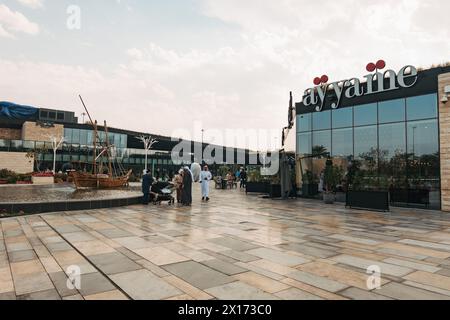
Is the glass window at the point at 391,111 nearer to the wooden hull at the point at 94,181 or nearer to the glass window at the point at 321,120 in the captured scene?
the glass window at the point at 321,120

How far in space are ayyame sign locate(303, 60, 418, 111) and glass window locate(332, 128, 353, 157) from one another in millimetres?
1637

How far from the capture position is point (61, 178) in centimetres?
3241

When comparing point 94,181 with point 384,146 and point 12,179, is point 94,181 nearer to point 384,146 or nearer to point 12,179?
point 12,179

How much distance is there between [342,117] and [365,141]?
2066mm

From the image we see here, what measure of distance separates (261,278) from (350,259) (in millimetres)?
2002

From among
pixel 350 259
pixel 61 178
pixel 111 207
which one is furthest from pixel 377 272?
pixel 61 178

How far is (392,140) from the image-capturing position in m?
15.1

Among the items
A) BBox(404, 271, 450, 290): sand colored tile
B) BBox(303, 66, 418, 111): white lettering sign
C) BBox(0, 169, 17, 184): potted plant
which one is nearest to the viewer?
BBox(404, 271, 450, 290): sand colored tile

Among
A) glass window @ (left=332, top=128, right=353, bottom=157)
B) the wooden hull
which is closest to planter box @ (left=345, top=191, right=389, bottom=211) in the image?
glass window @ (left=332, top=128, right=353, bottom=157)

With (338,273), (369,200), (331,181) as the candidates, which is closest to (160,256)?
(338,273)

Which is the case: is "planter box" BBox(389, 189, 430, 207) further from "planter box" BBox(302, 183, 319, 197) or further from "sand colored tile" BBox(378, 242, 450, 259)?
"sand colored tile" BBox(378, 242, 450, 259)

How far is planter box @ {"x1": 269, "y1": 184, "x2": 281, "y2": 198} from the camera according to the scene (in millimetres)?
17484

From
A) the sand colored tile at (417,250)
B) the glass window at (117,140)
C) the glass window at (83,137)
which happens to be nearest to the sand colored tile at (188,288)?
the sand colored tile at (417,250)
